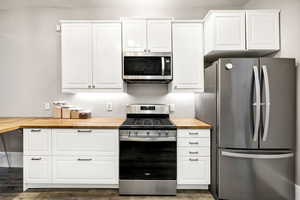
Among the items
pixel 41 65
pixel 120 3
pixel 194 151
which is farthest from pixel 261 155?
pixel 41 65

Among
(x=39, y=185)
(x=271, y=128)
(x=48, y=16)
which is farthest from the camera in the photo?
(x=48, y=16)

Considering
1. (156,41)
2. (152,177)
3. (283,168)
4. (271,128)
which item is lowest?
(152,177)

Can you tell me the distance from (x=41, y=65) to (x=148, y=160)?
237 centimetres

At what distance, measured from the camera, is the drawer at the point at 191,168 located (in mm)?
2477

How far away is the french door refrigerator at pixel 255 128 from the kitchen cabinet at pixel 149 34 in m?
0.98

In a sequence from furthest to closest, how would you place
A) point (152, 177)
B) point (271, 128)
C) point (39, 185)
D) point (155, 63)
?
point (155, 63) < point (39, 185) < point (152, 177) < point (271, 128)

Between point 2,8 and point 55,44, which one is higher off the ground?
point 2,8

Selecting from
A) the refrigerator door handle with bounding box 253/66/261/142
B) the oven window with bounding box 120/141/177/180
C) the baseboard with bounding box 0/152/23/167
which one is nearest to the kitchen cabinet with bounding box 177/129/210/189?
the oven window with bounding box 120/141/177/180

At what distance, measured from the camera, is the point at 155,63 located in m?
2.87

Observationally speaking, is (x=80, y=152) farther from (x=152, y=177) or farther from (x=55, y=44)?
(x=55, y=44)

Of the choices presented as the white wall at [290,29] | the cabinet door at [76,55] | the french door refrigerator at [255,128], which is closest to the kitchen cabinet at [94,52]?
the cabinet door at [76,55]

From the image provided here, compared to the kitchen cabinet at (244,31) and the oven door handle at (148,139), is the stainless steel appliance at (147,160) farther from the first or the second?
the kitchen cabinet at (244,31)

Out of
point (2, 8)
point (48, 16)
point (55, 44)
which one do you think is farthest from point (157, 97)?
point (2, 8)

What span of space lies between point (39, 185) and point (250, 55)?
11.0 ft
